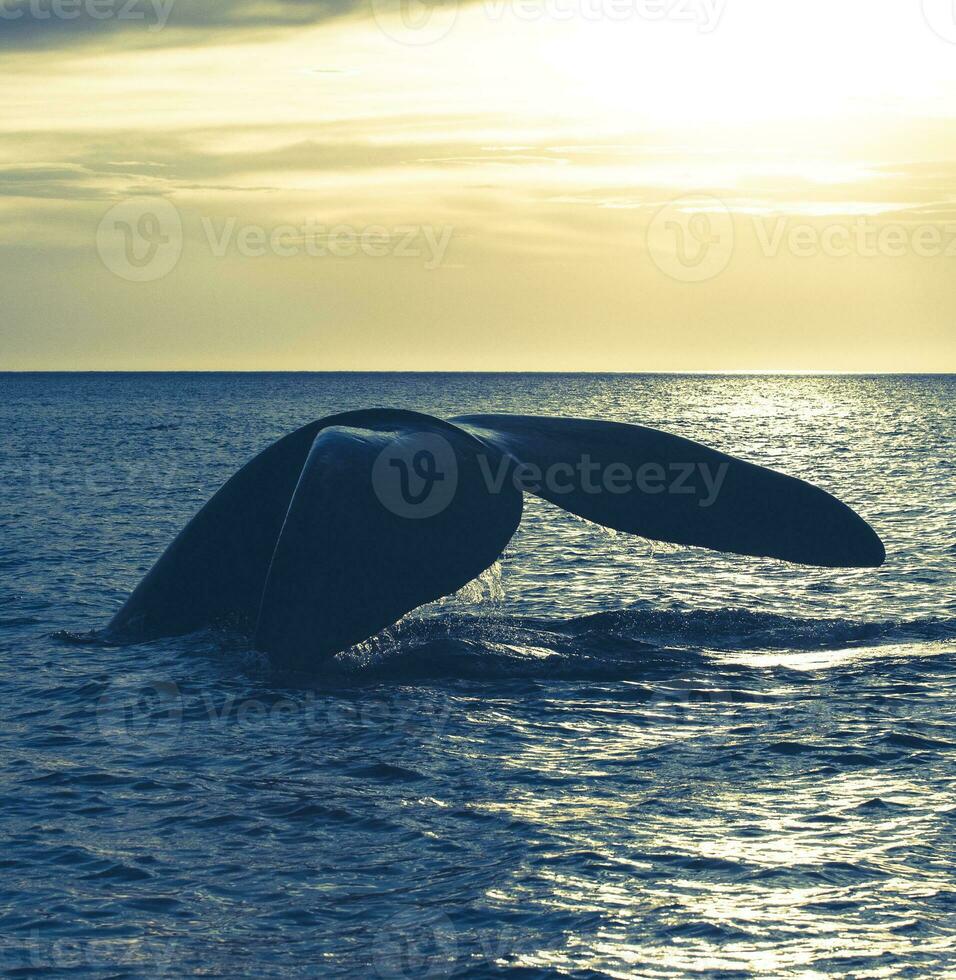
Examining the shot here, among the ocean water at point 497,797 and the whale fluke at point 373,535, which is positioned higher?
the whale fluke at point 373,535

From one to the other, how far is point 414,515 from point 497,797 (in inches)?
87.8

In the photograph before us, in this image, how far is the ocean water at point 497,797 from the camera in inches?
271

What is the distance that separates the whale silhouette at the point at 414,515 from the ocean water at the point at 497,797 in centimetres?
86

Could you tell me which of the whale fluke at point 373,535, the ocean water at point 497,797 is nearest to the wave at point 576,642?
the ocean water at point 497,797

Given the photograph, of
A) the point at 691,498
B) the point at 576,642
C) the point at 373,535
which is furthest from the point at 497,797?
the point at 576,642

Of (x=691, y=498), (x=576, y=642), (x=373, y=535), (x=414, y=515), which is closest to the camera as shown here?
(x=373, y=535)

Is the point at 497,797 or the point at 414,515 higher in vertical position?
the point at 414,515

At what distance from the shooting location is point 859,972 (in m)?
6.48

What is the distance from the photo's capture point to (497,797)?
904 cm

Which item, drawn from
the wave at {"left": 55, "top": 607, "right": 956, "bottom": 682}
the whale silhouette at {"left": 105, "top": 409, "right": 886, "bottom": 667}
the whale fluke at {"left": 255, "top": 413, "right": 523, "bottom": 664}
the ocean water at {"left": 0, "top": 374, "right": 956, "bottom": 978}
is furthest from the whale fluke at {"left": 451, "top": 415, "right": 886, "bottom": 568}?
the wave at {"left": 55, "top": 607, "right": 956, "bottom": 682}

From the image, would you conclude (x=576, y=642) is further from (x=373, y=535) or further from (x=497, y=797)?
(x=497, y=797)

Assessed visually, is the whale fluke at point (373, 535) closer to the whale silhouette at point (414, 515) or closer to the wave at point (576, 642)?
the whale silhouette at point (414, 515)

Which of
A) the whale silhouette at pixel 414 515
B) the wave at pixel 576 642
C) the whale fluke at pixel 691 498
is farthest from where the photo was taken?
the wave at pixel 576 642

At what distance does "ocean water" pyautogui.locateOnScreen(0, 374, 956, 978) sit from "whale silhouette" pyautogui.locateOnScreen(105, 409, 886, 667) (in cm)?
86
